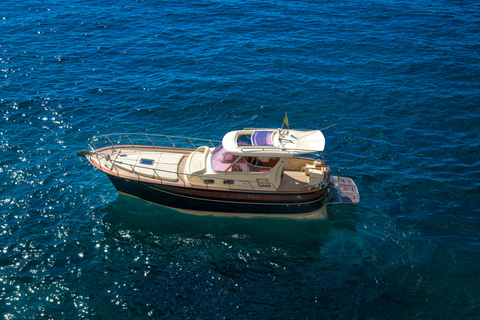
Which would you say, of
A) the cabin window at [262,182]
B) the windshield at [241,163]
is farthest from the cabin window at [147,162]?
the cabin window at [262,182]

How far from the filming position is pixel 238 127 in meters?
32.4

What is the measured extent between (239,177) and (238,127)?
1016cm

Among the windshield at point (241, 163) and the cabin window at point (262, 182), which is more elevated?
the windshield at point (241, 163)

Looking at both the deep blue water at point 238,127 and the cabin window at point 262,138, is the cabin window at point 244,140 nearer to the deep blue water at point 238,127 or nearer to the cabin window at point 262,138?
the cabin window at point 262,138

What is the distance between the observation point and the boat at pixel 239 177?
75.0ft

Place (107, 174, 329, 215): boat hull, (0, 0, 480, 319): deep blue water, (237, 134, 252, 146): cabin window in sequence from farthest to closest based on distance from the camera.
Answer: (107, 174, 329, 215): boat hull
(237, 134, 252, 146): cabin window
(0, 0, 480, 319): deep blue water

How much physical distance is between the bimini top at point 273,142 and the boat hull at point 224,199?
8.42 feet

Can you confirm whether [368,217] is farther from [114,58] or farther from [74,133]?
[114,58]

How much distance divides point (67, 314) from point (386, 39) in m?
42.3

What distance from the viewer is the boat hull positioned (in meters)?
23.1

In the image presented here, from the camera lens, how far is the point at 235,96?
119 ft

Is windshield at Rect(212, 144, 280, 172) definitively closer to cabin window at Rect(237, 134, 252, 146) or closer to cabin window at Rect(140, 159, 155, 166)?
cabin window at Rect(237, 134, 252, 146)

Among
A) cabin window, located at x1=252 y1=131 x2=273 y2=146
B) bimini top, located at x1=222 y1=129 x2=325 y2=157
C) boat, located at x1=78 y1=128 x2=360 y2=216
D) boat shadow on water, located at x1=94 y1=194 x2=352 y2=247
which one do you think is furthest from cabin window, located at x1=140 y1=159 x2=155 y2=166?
cabin window, located at x1=252 y1=131 x2=273 y2=146

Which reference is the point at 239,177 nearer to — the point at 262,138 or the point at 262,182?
the point at 262,182
